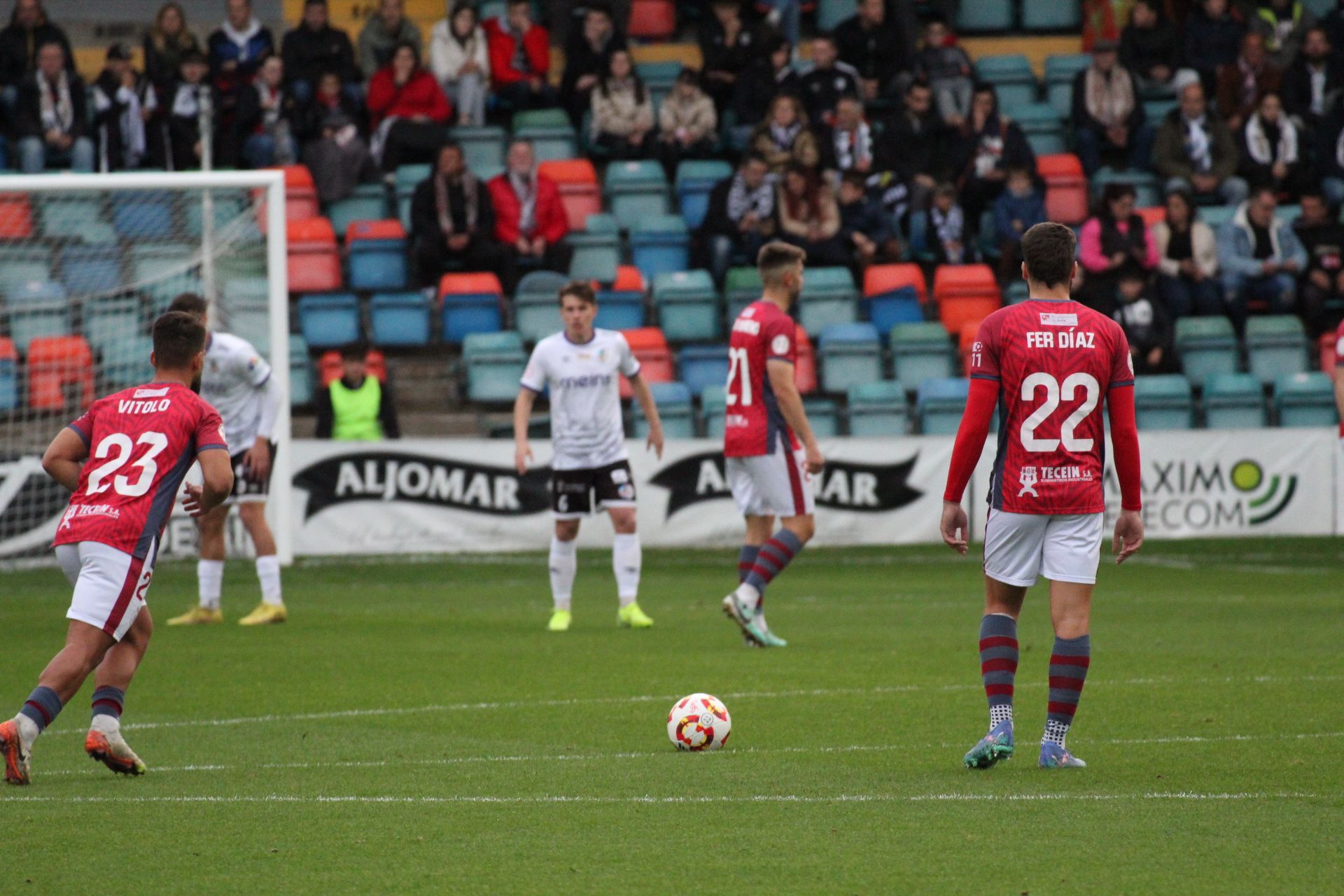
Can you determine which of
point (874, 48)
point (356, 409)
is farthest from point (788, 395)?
point (874, 48)

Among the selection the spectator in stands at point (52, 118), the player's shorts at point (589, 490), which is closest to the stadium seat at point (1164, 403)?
the player's shorts at point (589, 490)

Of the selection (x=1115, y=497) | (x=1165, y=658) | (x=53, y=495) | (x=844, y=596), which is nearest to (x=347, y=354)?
(x=53, y=495)

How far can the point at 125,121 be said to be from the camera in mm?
19766

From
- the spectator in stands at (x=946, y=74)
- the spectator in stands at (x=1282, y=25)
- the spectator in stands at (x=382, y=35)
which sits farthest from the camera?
the spectator in stands at (x=1282, y=25)

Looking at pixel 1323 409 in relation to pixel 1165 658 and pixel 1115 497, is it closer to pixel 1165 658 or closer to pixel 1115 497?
pixel 1115 497

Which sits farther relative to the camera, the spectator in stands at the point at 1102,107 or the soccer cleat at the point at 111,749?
the spectator in stands at the point at 1102,107

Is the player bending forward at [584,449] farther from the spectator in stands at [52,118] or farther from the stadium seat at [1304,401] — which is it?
the stadium seat at [1304,401]

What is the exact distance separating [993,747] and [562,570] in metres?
6.06

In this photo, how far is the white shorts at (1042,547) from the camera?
252 inches

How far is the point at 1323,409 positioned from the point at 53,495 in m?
12.8

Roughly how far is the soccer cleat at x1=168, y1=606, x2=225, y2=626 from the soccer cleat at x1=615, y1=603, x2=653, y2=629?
285 centimetres

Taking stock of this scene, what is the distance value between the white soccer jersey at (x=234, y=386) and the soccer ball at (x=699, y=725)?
590 cm

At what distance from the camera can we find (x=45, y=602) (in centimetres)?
1427

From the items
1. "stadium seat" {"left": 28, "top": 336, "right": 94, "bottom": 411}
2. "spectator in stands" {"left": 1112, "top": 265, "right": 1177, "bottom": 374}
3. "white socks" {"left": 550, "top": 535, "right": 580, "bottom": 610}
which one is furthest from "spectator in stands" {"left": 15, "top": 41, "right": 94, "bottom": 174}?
"spectator in stands" {"left": 1112, "top": 265, "right": 1177, "bottom": 374}
